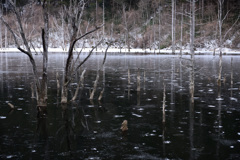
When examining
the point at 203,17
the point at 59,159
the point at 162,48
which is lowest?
the point at 59,159

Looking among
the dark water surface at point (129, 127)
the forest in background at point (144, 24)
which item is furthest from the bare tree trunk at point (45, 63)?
the forest in background at point (144, 24)

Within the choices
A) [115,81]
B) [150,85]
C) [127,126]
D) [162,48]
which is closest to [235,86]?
[150,85]

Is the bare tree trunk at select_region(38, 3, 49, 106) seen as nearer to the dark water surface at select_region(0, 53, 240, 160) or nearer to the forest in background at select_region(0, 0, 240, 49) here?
the dark water surface at select_region(0, 53, 240, 160)

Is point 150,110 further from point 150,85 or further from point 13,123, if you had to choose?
point 150,85

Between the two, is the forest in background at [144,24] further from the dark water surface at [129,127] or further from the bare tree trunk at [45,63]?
the bare tree trunk at [45,63]

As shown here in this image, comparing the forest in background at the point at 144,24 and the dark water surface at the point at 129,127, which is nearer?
the dark water surface at the point at 129,127

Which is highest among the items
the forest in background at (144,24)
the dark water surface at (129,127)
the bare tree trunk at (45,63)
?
the forest in background at (144,24)

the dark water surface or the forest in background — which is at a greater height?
the forest in background

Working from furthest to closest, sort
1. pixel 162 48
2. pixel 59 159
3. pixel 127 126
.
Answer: pixel 162 48 < pixel 127 126 < pixel 59 159

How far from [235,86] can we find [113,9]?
76.0 meters

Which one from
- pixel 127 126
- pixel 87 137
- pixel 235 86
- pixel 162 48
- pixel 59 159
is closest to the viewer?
pixel 59 159

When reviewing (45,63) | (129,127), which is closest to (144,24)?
(45,63)

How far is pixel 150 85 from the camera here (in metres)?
20.7

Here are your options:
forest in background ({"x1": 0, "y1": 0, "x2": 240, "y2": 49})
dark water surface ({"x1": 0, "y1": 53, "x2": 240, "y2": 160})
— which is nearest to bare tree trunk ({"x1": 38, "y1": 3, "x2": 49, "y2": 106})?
dark water surface ({"x1": 0, "y1": 53, "x2": 240, "y2": 160})
